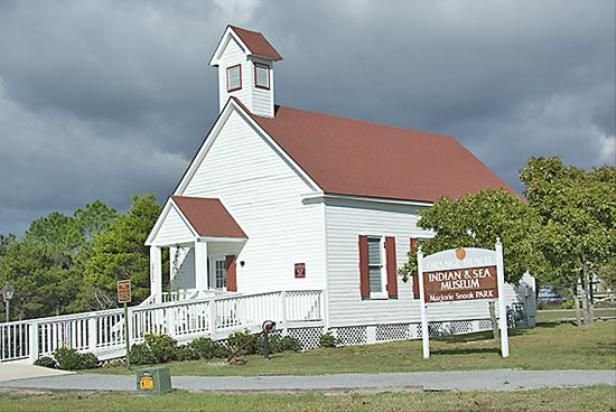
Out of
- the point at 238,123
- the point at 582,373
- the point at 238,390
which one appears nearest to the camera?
the point at 238,390

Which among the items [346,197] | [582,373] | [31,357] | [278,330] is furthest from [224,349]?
[582,373]

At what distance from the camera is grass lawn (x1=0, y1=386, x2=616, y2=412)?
1159 centimetres

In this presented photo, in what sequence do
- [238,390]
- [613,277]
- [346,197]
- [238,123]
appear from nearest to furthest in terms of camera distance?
[238,390] → [346,197] → [238,123] → [613,277]

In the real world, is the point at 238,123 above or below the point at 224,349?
above

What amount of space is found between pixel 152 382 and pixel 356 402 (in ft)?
11.9

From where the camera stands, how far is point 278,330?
84.7ft

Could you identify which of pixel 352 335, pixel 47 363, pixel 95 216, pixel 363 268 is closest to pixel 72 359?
pixel 47 363

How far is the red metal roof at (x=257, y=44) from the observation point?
2961 centimetres

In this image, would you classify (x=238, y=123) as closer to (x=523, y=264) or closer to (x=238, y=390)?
(x=523, y=264)

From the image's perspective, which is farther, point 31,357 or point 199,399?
point 31,357

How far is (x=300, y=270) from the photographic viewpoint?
27469 millimetres

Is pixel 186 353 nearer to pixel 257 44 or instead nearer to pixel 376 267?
pixel 376 267

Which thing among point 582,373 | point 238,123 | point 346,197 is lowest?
point 582,373

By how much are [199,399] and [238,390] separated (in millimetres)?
1272
